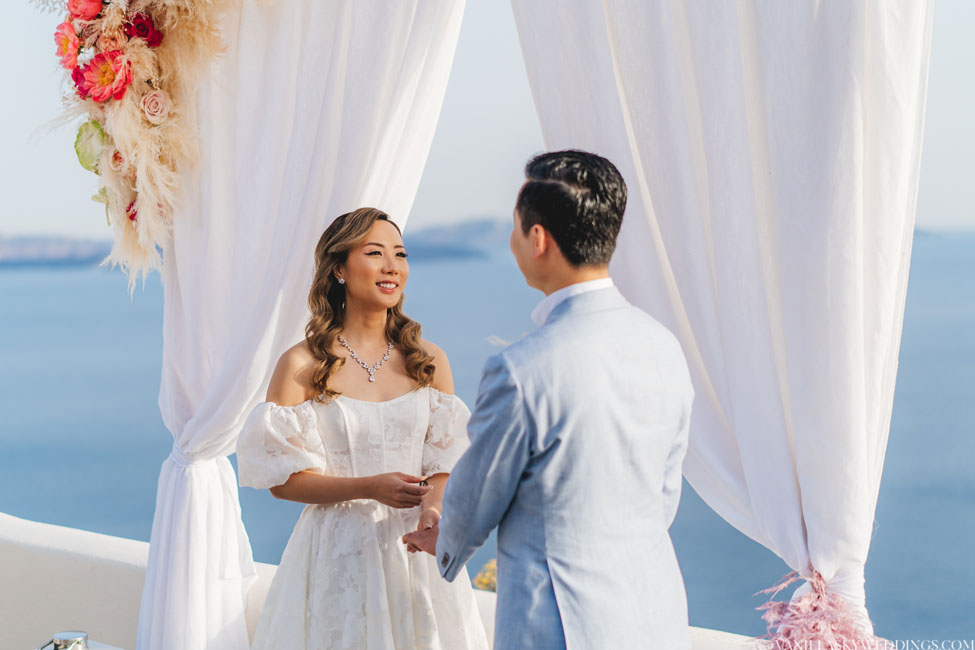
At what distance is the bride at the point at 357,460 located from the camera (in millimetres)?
1952

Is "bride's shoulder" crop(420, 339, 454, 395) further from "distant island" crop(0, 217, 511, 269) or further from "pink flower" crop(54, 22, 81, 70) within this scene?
"distant island" crop(0, 217, 511, 269)

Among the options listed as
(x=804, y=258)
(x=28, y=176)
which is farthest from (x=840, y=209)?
(x=28, y=176)

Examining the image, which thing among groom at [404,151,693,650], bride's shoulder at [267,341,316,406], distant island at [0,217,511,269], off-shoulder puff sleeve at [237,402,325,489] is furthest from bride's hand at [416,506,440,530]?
distant island at [0,217,511,269]

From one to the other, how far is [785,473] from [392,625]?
2.85ft

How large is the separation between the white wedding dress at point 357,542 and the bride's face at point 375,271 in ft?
0.75

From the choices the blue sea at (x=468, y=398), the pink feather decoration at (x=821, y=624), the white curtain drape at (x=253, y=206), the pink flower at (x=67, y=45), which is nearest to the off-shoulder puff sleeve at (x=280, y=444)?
the white curtain drape at (x=253, y=206)

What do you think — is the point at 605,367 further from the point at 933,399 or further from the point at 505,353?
the point at 933,399

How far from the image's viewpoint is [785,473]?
5.67 ft

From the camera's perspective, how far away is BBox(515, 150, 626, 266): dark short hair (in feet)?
4.49

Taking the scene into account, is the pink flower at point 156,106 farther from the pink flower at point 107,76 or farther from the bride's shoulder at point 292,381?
the bride's shoulder at point 292,381

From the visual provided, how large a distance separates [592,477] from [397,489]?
0.59m

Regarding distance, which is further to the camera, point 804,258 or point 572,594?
point 804,258

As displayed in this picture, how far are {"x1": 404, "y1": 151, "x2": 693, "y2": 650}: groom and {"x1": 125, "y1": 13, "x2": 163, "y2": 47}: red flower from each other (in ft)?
5.59

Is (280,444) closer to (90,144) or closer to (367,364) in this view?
(367,364)
